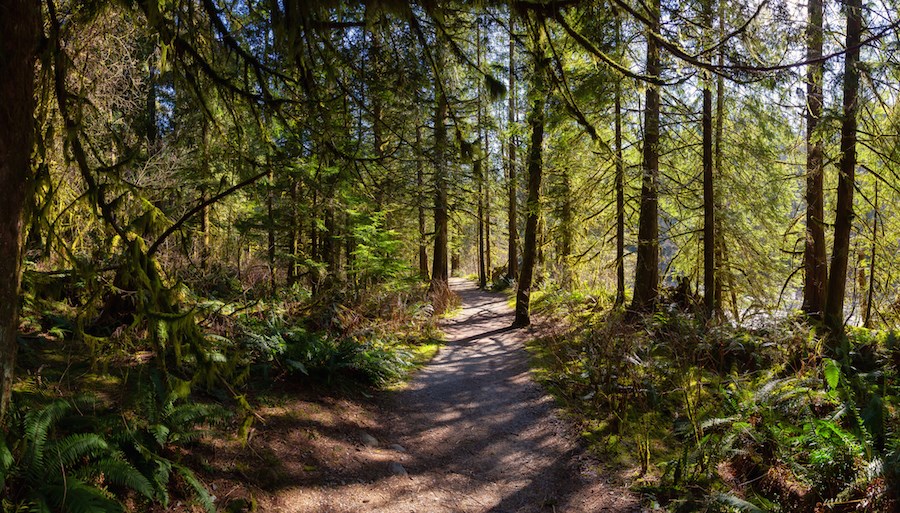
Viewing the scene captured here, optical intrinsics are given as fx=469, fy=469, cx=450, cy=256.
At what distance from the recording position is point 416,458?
5391 millimetres

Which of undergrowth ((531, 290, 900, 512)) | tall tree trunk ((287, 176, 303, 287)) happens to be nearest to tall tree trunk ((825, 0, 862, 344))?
undergrowth ((531, 290, 900, 512))

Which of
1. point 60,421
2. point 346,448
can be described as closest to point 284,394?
point 346,448

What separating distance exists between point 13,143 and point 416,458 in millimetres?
4540

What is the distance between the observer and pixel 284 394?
19.1 feet

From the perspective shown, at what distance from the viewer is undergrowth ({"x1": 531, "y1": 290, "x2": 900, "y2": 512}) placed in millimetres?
3752

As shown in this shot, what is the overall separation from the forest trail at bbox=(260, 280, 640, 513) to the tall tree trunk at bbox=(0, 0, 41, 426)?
224cm

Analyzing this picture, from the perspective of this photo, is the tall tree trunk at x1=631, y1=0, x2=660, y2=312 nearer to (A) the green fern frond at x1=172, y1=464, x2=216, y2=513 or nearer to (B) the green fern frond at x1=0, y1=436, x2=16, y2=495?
(A) the green fern frond at x1=172, y1=464, x2=216, y2=513

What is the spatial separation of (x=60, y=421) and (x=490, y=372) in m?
6.52

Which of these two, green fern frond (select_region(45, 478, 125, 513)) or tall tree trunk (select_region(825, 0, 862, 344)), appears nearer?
green fern frond (select_region(45, 478, 125, 513))

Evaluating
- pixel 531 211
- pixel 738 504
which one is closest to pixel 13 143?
pixel 738 504

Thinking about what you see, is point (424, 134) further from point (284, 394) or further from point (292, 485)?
point (292, 485)

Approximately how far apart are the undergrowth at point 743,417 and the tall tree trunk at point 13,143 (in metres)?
4.91

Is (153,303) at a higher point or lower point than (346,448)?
higher

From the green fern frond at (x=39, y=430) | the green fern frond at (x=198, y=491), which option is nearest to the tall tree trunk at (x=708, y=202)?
the green fern frond at (x=198, y=491)
